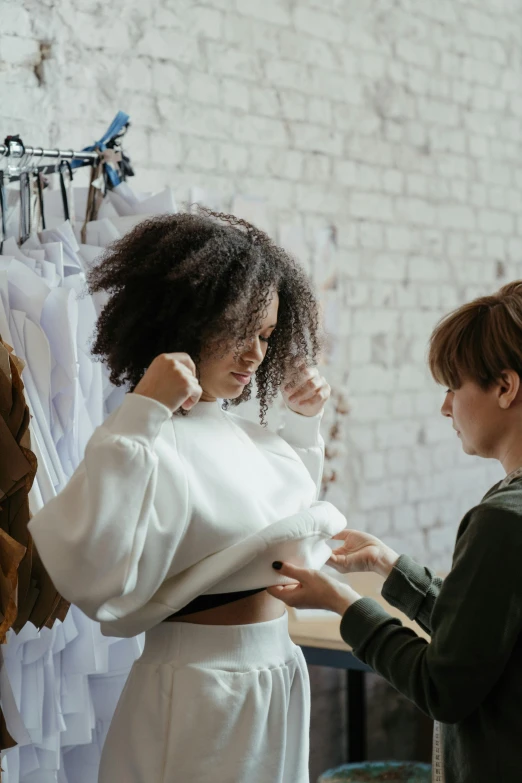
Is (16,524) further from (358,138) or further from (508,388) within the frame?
(358,138)

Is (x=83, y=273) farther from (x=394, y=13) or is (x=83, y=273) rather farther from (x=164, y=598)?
(x=394, y=13)

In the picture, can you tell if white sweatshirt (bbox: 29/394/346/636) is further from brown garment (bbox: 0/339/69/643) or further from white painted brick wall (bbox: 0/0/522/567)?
white painted brick wall (bbox: 0/0/522/567)

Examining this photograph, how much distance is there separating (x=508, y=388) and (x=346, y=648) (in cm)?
153

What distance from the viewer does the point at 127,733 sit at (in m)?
1.56

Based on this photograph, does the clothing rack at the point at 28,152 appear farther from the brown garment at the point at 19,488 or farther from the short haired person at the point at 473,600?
the short haired person at the point at 473,600

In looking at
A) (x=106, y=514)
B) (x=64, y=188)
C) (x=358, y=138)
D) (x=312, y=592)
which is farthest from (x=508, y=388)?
(x=358, y=138)

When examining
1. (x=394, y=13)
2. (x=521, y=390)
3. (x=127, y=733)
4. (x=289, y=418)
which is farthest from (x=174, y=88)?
(x=127, y=733)

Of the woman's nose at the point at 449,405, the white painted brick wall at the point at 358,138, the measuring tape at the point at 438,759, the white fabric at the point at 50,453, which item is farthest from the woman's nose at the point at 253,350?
the white painted brick wall at the point at 358,138

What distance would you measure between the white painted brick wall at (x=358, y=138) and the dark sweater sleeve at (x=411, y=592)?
6.12 feet

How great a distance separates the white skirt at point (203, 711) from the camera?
151cm

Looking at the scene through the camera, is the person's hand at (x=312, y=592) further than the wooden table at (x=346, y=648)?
No

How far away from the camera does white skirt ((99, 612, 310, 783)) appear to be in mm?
1515

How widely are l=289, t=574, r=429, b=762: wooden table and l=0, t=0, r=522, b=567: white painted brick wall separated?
60 centimetres

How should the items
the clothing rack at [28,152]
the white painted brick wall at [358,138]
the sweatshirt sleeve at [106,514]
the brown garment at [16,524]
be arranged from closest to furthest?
the sweatshirt sleeve at [106,514], the brown garment at [16,524], the clothing rack at [28,152], the white painted brick wall at [358,138]
